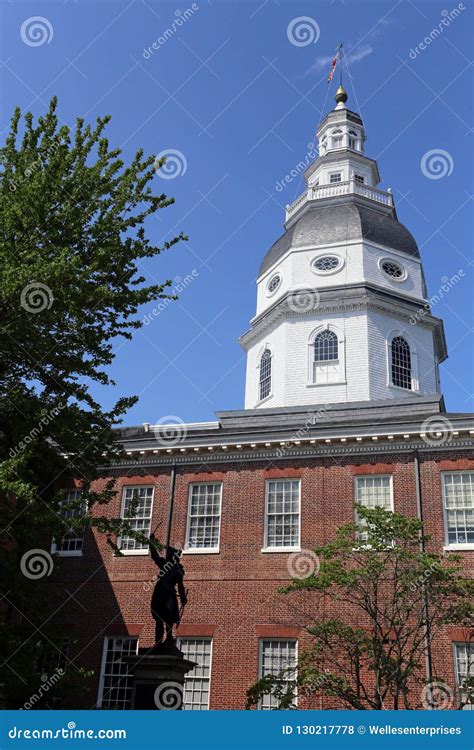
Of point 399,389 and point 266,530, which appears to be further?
point 399,389

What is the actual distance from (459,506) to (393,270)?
13636 millimetres

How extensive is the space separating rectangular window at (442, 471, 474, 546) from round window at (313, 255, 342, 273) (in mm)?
12570

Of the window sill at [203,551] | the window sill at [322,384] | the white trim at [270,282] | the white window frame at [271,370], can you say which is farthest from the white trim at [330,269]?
the window sill at [203,551]

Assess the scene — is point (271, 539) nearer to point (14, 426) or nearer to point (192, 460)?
point (192, 460)

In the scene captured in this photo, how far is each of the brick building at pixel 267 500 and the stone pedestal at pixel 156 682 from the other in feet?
19.0

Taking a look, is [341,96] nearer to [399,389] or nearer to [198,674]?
[399,389]

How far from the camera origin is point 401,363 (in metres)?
29.5

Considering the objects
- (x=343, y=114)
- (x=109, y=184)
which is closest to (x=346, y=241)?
(x=343, y=114)

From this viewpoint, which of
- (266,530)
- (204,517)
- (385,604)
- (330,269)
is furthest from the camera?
(330,269)

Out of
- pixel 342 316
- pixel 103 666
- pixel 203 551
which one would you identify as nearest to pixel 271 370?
pixel 342 316

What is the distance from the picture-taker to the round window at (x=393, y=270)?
31.3m

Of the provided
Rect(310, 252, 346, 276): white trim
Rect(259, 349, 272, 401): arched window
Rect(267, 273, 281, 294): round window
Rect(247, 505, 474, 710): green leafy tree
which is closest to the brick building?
Rect(259, 349, 272, 401): arched window

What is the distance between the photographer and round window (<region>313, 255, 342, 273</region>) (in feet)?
102

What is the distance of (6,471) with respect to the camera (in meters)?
12.5
